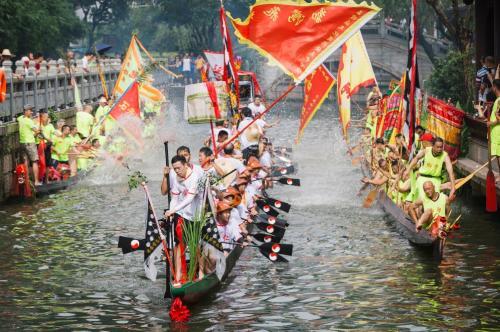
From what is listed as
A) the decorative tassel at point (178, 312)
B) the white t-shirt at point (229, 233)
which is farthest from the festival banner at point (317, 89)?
the decorative tassel at point (178, 312)

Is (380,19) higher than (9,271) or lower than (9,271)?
higher

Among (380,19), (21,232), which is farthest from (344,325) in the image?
(380,19)

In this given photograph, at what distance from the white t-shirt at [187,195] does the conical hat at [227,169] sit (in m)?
3.55

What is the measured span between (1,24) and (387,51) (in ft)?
87.0

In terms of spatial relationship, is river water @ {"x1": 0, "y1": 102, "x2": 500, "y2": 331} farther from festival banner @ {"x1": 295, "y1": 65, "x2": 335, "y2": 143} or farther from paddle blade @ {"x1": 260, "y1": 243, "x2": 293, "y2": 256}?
festival banner @ {"x1": 295, "y1": 65, "x2": 335, "y2": 143}

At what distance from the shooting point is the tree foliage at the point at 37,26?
51.8 metres

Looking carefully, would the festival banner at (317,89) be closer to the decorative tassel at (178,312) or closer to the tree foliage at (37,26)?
the decorative tassel at (178,312)

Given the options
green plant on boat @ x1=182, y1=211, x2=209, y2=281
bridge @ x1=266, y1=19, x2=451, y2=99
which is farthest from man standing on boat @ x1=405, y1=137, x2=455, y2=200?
bridge @ x1=266, y1=19, x2=451, y2=99

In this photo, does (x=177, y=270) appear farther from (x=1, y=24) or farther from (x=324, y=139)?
(x=1, y=24)

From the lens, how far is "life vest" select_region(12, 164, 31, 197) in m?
29.0

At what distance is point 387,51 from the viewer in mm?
69812

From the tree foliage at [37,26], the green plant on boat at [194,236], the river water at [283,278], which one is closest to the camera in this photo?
the river water at [283,278]

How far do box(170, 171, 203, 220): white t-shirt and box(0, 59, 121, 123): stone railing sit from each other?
14.4m

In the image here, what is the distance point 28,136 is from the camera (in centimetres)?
2975
